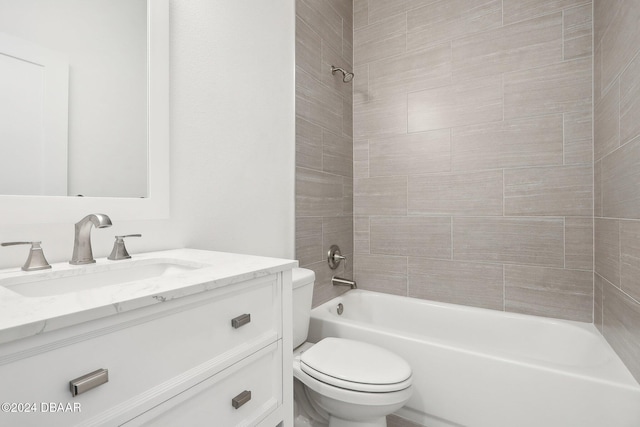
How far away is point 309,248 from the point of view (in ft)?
6.25

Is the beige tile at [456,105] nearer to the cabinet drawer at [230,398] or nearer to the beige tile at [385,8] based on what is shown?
the beige tile at [385,8]

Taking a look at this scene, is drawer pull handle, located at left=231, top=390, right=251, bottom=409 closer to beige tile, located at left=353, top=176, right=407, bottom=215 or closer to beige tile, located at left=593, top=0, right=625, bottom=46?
beige tile, located at left=353, top=176, right=407, bottom=215

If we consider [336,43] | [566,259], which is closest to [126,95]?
[336,43]

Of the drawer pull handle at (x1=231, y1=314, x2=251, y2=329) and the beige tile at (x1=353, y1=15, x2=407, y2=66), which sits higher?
the beige tile at (x1=353, y1=15, x2=407, y2=66)

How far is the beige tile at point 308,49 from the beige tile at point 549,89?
1143 mm

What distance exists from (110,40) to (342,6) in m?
1.77

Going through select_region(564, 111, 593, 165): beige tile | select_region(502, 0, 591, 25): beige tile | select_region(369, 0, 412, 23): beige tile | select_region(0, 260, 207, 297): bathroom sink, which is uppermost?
select_region(369, 0, 412, 23): beige tile

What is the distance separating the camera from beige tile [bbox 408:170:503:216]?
1.93 metres

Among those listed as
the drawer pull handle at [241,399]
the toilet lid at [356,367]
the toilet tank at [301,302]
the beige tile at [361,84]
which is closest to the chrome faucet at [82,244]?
the drawer pull handle at [241,399]

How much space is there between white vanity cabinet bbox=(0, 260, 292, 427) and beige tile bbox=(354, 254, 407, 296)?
1.45m

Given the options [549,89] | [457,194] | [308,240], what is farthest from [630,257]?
[308,240]

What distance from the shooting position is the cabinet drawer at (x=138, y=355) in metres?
0.45

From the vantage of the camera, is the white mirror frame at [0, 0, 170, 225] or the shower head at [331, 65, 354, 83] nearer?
the white mirror frame at [0, 0, 170, 225]

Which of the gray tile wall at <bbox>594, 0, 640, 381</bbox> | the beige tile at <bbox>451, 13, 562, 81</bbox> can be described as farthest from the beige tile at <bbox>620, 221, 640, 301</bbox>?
the beige tile at <bbox>451, 13, 562, 81</bbox>
